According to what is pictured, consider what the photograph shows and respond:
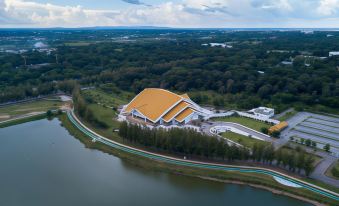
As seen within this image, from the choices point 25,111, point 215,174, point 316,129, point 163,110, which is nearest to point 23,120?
point 25,111

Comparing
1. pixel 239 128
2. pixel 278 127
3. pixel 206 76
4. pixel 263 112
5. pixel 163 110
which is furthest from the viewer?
pixel 206 76

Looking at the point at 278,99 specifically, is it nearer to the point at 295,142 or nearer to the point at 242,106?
the point at 242,106

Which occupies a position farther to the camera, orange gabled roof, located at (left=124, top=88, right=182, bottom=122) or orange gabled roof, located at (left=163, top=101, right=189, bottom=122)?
orange gabled roof, located at (left=124, top=88, right=182, bottom=122)

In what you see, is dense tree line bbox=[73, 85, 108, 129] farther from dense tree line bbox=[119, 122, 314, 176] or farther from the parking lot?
the parking lot

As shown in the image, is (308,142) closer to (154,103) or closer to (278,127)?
(278,127)

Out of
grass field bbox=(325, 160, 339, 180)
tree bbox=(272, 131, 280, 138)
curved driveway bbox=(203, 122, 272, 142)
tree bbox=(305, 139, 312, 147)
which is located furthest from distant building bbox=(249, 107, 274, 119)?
grass field bbox=(325, 160, 339, 180)

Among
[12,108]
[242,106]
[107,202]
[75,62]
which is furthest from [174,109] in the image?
[75,62]
